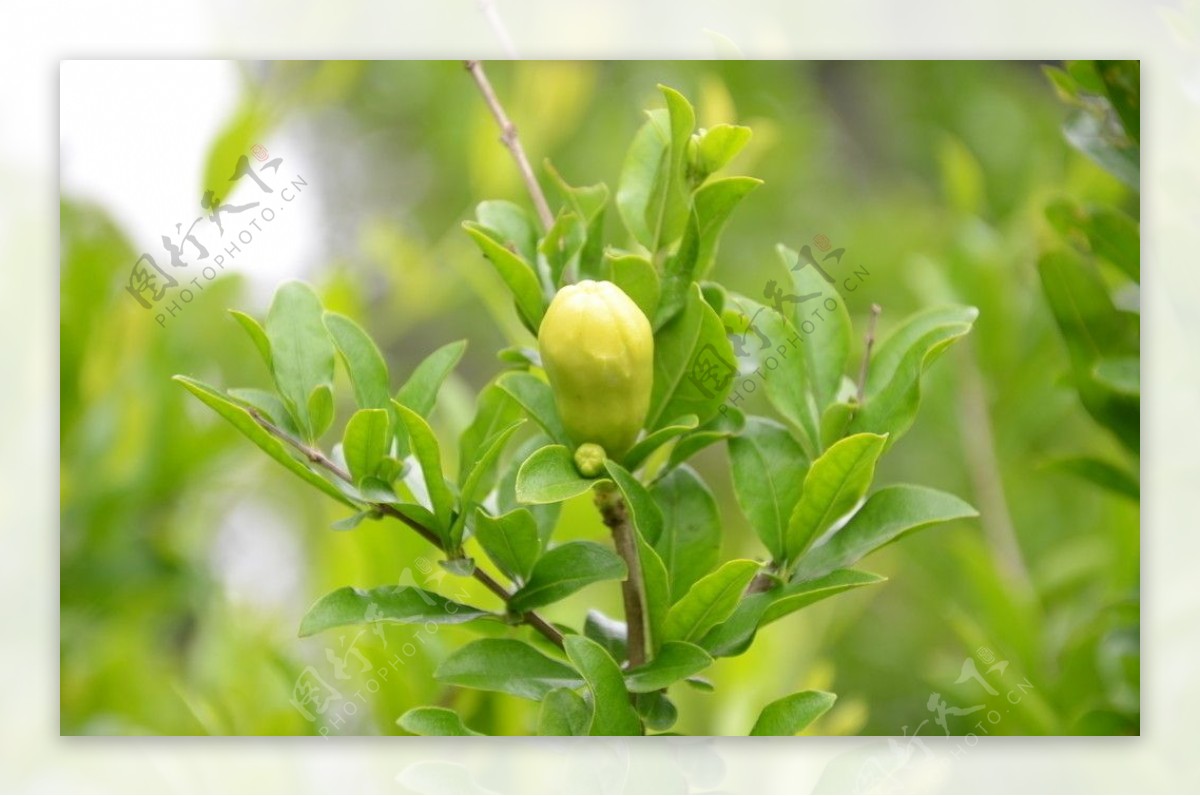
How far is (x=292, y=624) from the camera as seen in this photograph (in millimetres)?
1244

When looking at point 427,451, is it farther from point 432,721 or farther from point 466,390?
point 466,390

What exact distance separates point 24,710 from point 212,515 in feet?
1.21

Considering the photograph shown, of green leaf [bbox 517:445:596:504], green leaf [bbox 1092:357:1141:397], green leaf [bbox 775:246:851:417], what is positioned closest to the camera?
green leaf [bbox 517:445:596:504]

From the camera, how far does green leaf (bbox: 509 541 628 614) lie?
67cm

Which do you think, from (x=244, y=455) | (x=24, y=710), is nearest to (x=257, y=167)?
(x=244, y=455)

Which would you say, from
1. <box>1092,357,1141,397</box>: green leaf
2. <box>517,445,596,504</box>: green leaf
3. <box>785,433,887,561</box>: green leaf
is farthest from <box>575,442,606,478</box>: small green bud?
<box>1092,357,1141,397</box>: green leaf

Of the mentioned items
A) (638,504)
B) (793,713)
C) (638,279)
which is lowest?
(793,713)

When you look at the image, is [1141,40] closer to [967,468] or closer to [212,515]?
Answer: [967,468]

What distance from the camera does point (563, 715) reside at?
67 centimetres

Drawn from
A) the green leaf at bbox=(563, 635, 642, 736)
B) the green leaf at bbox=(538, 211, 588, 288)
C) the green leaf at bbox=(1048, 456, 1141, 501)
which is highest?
the green leaf at bbox=(538, 211, 588, 288)

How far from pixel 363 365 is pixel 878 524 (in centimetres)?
28

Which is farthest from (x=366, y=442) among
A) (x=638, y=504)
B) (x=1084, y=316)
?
(x=1084, y=316)

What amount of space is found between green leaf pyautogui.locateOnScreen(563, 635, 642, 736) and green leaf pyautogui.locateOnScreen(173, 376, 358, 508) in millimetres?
131

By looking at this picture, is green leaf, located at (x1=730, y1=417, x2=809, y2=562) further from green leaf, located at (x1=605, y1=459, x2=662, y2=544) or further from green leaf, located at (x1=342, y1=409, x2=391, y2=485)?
green leaf, located at (x1=342, y1=409, x2=391, y2=485)
